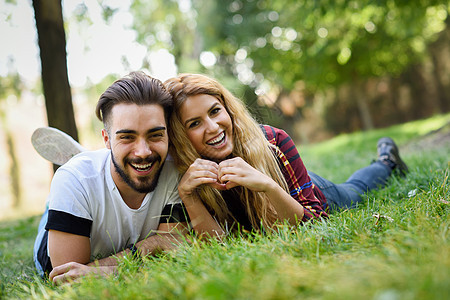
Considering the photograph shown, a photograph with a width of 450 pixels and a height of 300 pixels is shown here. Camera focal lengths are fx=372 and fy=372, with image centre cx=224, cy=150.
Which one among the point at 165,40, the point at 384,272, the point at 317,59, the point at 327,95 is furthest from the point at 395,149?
the point at 165,40

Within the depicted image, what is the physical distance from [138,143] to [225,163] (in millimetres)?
613

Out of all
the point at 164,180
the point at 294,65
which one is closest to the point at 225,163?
the point at 164,180

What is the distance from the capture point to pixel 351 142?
9.91m

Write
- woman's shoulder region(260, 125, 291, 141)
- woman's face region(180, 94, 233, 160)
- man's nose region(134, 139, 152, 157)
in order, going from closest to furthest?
man's nose region(134, 139, 152, 157) < woman's face region(180, 94, 233, 160) < woman's shoulder region(260, 125, 291, 141)

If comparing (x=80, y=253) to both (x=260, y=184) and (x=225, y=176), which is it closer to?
(x=225, y=176)

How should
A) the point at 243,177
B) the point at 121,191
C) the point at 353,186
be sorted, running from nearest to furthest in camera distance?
the point at 243,177, the point at 121,191, the point at 353,186

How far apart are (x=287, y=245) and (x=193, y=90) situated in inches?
57.5

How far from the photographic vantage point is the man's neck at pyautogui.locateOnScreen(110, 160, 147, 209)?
107 inches

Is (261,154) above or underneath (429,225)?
above

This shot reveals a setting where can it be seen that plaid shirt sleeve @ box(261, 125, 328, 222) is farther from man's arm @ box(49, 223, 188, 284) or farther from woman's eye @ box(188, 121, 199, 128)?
man's arm @ box(49, 223, 188, 284)

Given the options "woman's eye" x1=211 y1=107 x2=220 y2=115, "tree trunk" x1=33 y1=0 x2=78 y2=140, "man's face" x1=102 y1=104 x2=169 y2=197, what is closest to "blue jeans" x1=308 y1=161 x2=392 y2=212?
"woman's eye" x1=211 y1=107 x2=220 y2=115

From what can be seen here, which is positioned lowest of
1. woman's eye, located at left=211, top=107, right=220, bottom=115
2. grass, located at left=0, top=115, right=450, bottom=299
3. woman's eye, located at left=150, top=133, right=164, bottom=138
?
grass, located at left=0, top=115, right=450, bottom=299

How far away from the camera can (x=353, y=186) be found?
148 inches

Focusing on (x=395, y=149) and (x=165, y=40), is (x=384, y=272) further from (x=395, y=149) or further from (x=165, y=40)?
(x=165, y=40)
